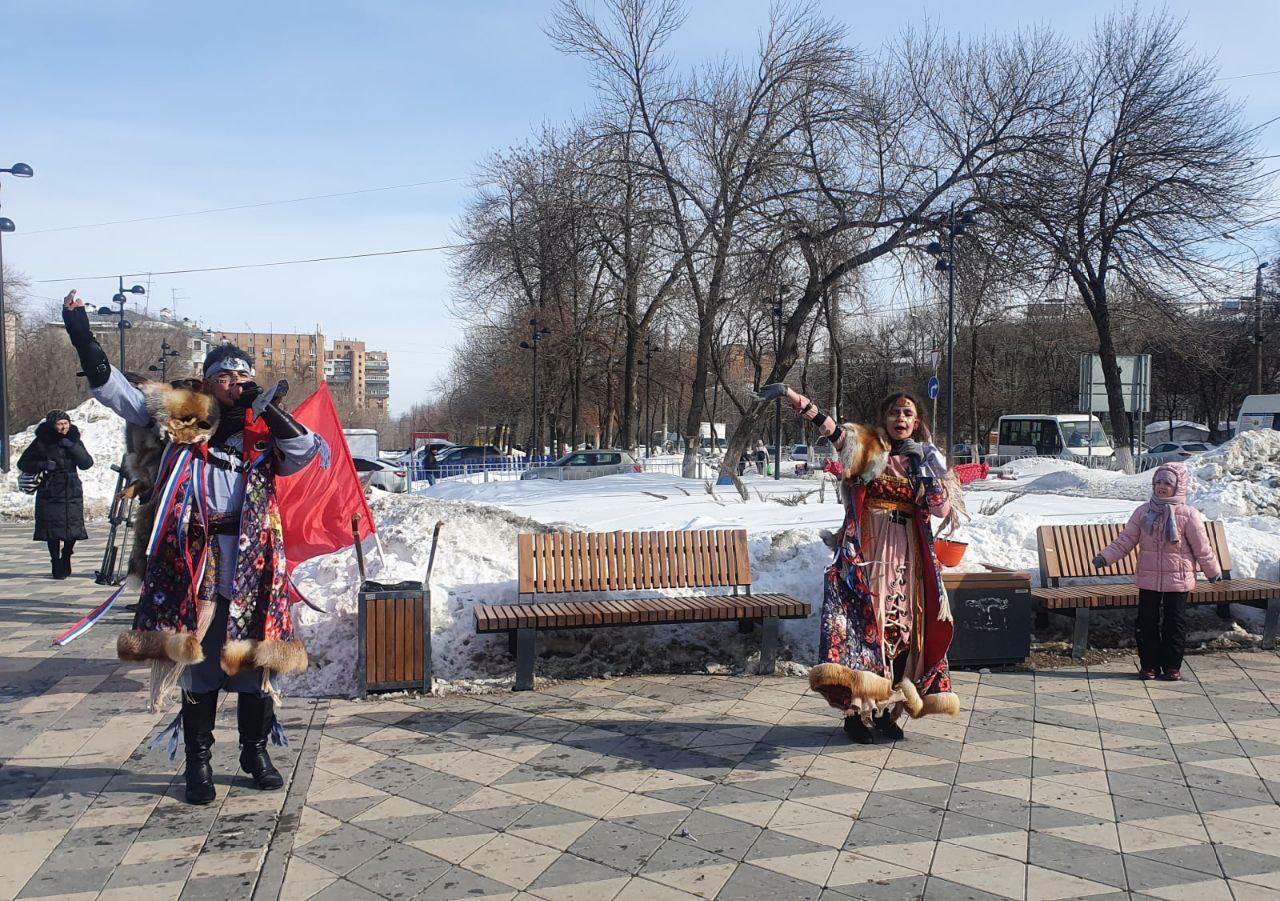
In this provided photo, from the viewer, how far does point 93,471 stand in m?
22.1

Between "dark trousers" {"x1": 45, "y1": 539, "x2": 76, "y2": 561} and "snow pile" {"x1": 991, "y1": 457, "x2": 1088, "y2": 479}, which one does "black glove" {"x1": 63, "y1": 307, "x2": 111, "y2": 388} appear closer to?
"dark trousers" {"x1": 45, "y1": 539, "x2": 76, "y2": 561}

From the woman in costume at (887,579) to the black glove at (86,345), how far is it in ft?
9.46

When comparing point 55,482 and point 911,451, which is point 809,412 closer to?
point 911,451

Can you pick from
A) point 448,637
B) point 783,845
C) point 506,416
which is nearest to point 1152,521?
point 783,845

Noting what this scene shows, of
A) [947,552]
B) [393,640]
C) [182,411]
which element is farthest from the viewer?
[393,640]

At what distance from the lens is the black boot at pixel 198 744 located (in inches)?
176

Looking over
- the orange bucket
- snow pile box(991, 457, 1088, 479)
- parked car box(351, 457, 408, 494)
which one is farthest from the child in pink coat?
parked car box(351, 457, 408, 494)

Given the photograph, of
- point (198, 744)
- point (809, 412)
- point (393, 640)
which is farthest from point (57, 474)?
point (809, 412)

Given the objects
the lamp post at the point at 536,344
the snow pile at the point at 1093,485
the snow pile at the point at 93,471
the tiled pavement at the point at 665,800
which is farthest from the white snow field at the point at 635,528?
the lamp post at the point at 536,344

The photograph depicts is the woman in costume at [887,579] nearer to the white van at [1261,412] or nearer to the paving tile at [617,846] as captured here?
the paving tile at [617,846]

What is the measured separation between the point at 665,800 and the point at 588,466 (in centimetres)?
2386

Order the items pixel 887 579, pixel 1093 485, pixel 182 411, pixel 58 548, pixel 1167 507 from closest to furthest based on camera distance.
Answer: pixel 182 411 → pixel 887 579 → pixel 1167 507 → pixel 58 548 → pixel 1093 485

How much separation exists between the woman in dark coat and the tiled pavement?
4534 mm

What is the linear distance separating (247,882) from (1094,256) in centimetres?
2098
